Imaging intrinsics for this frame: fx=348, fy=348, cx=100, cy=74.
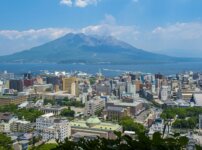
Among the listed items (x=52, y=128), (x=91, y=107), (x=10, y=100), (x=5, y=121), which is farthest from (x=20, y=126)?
(x=10, y=100)

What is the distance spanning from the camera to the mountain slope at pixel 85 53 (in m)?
61.7

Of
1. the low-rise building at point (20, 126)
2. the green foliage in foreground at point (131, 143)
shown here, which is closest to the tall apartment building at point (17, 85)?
the low-rise building at point (20, 126)

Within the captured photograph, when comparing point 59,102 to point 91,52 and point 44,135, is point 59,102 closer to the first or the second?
point 44,135

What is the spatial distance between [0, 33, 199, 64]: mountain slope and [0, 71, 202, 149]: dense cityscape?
1507 inches

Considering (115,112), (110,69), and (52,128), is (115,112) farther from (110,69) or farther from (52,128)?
(110,69)

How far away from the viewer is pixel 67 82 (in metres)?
19.3

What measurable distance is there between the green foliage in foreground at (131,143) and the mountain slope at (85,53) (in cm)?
5618

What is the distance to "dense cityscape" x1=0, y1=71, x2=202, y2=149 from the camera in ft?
29.3

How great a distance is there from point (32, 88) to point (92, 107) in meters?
6.81

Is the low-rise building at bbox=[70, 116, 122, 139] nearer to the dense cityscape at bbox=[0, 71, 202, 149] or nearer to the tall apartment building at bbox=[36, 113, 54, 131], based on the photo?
the dense cityscape at bbox=[0, 71, 202, 149]

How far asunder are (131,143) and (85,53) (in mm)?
67696

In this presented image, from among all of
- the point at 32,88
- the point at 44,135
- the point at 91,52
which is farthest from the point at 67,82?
the point at 91,52

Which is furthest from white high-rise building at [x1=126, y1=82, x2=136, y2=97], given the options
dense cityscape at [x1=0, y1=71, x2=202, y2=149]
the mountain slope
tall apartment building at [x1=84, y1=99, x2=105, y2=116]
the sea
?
the mountain slope

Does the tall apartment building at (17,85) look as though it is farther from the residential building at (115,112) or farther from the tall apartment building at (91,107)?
the residential building at (115,112)
